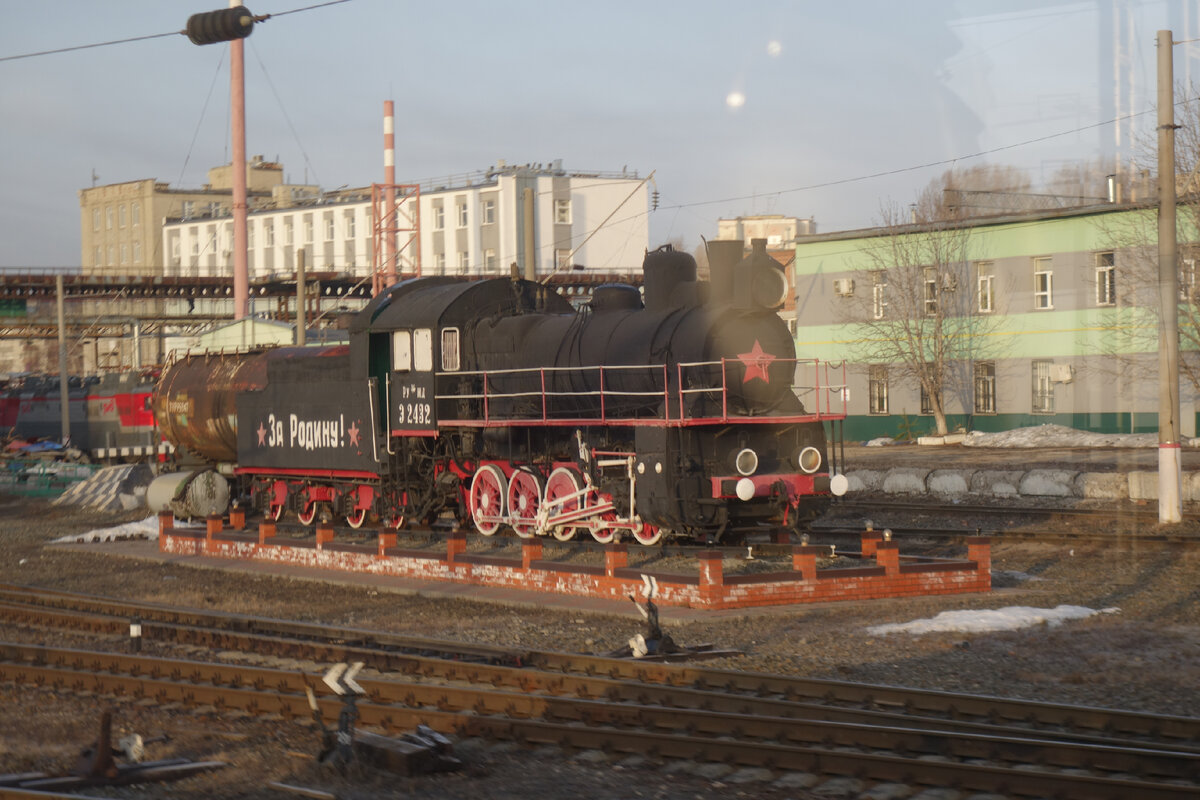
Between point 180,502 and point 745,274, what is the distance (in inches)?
569

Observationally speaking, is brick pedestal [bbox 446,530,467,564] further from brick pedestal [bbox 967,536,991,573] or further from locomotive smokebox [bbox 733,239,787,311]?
brick pedestal [bbox 967,536,991,573]

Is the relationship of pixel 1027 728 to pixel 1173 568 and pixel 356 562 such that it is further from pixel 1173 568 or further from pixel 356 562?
pixel 356 562

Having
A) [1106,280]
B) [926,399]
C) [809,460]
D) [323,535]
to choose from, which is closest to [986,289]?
[926,399]

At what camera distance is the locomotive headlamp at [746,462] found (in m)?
15.5

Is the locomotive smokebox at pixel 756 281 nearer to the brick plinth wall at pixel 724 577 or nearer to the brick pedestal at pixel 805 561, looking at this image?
the brick plinth wall at pixel 724 577

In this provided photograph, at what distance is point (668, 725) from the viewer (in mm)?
8539

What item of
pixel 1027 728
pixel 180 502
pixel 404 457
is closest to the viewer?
pixel 1027 728

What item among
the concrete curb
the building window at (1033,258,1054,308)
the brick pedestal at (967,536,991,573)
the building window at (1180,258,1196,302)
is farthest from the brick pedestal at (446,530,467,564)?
the building window at (1033,258,1054,308)

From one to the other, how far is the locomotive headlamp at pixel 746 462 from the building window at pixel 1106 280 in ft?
78.1

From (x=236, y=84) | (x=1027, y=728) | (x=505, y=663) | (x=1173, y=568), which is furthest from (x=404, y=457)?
(x=236, y=84)

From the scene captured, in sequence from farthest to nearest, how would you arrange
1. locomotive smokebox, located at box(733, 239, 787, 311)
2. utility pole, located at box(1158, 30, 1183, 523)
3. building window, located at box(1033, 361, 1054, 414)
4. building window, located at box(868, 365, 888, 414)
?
building window, located at box(868, 365, 888, 414), building window, located at box(1033, 361, 1054, 414), utility pole, located at box(1158, 30, 1183, 523), locomotive smokebox, located at box(733, 239, 787, 311)

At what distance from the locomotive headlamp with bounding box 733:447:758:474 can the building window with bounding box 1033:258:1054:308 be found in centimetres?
2480

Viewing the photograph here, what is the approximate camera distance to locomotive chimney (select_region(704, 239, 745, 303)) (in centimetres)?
1641

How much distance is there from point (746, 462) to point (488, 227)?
57520 millimetres
